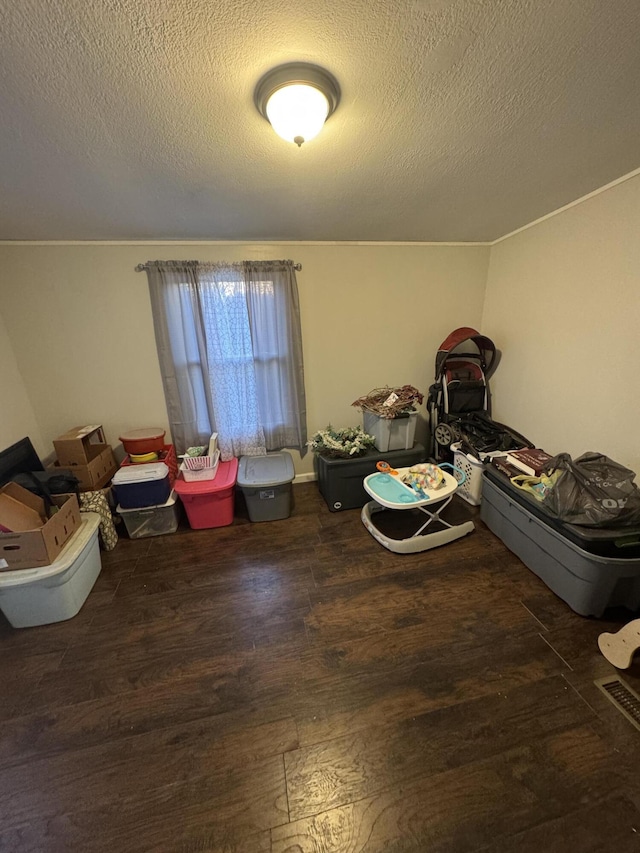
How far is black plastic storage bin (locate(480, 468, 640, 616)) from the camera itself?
1464mm

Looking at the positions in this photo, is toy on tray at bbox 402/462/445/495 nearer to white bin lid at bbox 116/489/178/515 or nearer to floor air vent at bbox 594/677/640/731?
floor air vent at bbox 594/677/640/731

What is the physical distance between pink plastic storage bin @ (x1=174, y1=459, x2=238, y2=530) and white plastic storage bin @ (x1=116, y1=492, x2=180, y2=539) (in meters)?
0.10

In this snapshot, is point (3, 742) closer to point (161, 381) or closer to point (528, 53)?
point (161, 381)

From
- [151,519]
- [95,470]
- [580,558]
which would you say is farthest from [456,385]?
[95,470]

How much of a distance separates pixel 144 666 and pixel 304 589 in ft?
2.78

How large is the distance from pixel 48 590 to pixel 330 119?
2541mm

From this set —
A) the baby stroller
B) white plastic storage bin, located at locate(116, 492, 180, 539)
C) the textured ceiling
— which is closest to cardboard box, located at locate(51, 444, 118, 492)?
white plastic storage bin, located at locate(116, 492, 180, 539)

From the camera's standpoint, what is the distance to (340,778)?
1.06 meters

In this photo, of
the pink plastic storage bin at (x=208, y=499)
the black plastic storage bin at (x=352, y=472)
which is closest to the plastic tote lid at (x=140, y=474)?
the pink plastic storage bin at (x=208, y=499)

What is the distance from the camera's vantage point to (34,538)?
1549mm

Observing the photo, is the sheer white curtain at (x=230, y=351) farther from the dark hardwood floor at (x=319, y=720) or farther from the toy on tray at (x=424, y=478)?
the dark hardwood floor at (x=319, y=720)

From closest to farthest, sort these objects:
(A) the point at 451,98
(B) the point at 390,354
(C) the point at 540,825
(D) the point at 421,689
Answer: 1. (C) the point at 540,825
2. (A) the point at 451,98
3. (D) the point at 421,689
4. (B) the point at 390,354

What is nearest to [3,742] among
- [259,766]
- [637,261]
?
[259,766]

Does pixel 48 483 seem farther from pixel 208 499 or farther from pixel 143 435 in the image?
pixel 208 499
